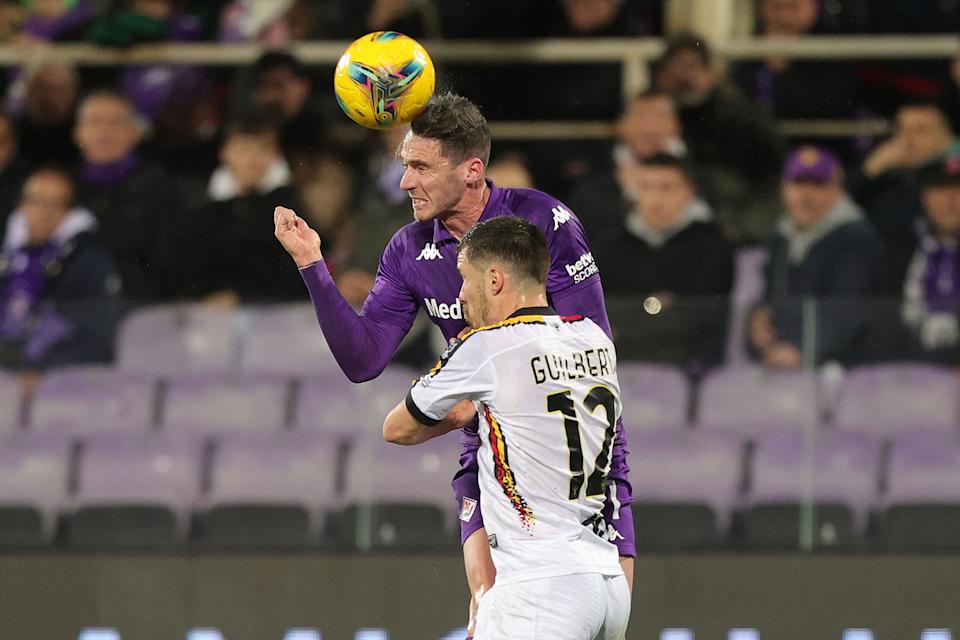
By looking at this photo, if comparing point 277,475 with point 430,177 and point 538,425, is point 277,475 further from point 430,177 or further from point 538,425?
point 538,425

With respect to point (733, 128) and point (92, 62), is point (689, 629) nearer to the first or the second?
point (733, 128)

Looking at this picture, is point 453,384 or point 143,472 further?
point 143,472

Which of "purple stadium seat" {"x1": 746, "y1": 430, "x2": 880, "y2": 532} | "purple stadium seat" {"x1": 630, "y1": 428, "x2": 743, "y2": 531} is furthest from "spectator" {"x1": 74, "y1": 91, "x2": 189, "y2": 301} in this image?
"purple stadium seat" {"x1": 746, "y1": 430, "x2": 880, "y2": 532}

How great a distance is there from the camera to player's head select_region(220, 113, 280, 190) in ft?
31.2

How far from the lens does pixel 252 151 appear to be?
31.4 ft

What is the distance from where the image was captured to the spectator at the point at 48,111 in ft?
34.4

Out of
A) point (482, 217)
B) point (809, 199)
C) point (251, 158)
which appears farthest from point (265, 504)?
point (809, 199)

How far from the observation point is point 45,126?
10.6m

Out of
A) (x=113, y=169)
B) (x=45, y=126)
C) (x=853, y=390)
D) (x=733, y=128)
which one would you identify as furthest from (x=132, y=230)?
(x=853, y=390)

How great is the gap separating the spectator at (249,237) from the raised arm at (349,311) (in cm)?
400

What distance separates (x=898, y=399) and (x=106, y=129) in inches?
199

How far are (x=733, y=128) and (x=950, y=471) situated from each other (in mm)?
2736

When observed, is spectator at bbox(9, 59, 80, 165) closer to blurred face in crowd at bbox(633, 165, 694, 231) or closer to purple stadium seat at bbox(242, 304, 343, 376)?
purple stadium seat at bbox(242, 304, 343, 376)

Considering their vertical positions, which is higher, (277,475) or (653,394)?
(653,394)
